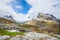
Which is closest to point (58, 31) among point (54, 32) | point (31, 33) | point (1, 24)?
point (54, 32)

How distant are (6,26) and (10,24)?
94 cm

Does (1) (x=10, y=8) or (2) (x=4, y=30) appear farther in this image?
(1) (x=10, y=8)

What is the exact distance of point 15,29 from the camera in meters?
20.0

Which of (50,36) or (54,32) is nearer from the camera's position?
(50,36)

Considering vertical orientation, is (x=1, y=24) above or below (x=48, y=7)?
below

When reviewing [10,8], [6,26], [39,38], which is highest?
[10,8]

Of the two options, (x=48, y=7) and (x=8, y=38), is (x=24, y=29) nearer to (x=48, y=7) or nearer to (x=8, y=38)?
(x=8, y=38)

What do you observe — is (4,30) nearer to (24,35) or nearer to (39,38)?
(24,35)

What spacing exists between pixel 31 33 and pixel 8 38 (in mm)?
3102

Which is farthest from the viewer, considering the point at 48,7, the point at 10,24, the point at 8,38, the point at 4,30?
the point at 48,7

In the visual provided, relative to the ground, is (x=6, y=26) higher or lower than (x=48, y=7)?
lower

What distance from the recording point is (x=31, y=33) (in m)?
19.8

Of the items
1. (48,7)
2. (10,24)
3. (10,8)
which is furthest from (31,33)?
Result: (48,7)

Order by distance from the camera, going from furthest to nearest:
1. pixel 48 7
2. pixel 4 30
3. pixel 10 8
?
pixel 48 7 → pixel 10 8 → pixel 4 30
